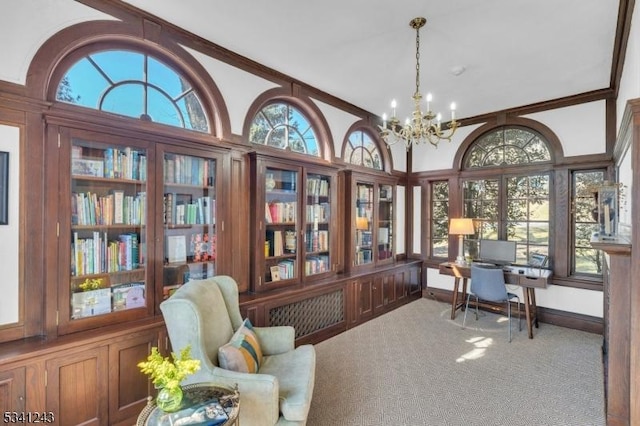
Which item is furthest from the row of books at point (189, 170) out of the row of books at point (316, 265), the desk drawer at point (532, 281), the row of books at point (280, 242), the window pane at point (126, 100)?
the desk drawer at point (532, 281)

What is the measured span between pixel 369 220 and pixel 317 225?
3.66 ft

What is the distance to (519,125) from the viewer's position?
4.63 meters

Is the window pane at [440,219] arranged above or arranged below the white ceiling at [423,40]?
below

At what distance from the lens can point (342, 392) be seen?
8.68 ft

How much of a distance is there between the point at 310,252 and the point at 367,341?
1265mm

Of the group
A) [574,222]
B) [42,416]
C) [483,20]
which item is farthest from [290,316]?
[574,222]

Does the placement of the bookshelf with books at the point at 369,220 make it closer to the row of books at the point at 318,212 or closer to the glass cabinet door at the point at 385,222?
the glass cabinet door at the point at 385,222

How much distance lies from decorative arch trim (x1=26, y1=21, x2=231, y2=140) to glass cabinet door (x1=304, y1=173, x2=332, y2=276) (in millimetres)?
1249

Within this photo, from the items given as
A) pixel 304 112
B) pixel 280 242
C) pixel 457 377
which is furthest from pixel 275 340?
pixel 304 112

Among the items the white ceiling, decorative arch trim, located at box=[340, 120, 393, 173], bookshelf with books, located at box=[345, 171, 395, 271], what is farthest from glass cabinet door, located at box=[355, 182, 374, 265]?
the white ceiling

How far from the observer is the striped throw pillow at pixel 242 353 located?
1982 millimetres

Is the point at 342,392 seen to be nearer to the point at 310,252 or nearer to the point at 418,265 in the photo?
the point at 310,252

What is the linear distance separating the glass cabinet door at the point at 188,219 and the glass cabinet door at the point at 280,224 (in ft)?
1.99

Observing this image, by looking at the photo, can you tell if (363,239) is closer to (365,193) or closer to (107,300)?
(365,193)
